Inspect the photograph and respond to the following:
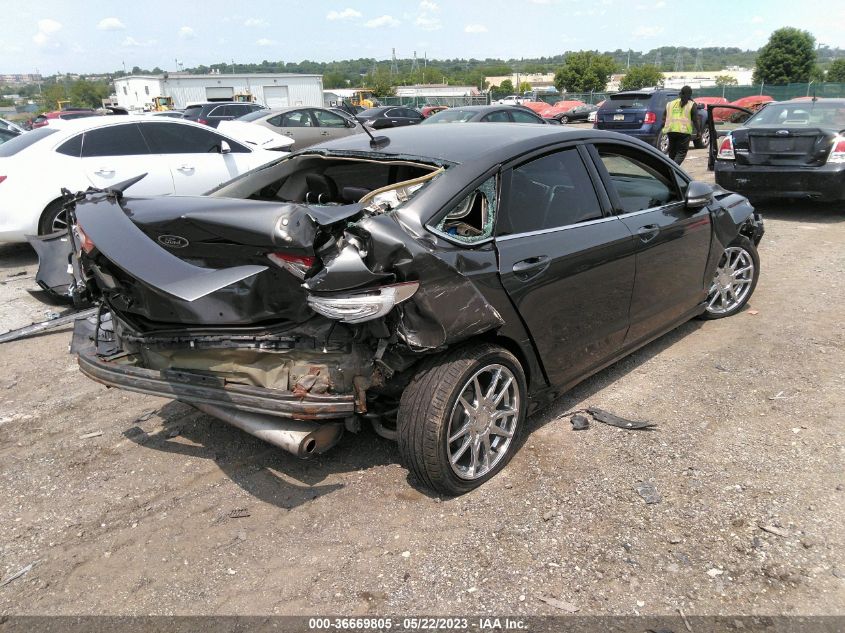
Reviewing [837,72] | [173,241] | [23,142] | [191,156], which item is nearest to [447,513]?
[173,241]

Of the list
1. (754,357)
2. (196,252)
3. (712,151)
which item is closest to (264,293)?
(196,252)

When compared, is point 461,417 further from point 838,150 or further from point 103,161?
point 838,150

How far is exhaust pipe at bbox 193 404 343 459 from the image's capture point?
2.92 m

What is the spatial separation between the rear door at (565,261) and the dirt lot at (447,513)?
53cm

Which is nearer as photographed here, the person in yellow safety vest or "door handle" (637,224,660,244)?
"door handle" (637,224,660,244)

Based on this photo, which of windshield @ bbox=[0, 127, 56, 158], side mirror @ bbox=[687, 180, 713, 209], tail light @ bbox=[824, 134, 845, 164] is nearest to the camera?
side mirror @ bbox=[687, 180, 713, 209]

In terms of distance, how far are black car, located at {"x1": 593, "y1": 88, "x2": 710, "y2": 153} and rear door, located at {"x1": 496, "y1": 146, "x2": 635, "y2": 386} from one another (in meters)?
13.4

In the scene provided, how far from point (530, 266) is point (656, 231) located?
1.35m

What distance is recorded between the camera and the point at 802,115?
9250 millimetres

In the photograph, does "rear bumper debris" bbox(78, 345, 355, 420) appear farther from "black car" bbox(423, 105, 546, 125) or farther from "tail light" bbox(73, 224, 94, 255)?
"black car" bbox(423, 105, 546, 125)

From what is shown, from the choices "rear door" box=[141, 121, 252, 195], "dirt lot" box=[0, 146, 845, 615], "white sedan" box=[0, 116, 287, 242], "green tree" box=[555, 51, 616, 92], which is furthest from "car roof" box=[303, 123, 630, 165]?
→ "green tree" box=[555, 51, 616, 92]

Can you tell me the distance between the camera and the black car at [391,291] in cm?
270

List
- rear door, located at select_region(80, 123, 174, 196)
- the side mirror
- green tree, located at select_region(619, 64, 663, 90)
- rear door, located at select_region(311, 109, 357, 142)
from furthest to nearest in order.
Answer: green tree, located at select_region(619, 64, 663, 90)
rear door, located at select_region(311, 109, 357, 142)
rear door, located at select_region(80, 123, 174, 196)
the side mirror

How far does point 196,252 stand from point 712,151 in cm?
891
